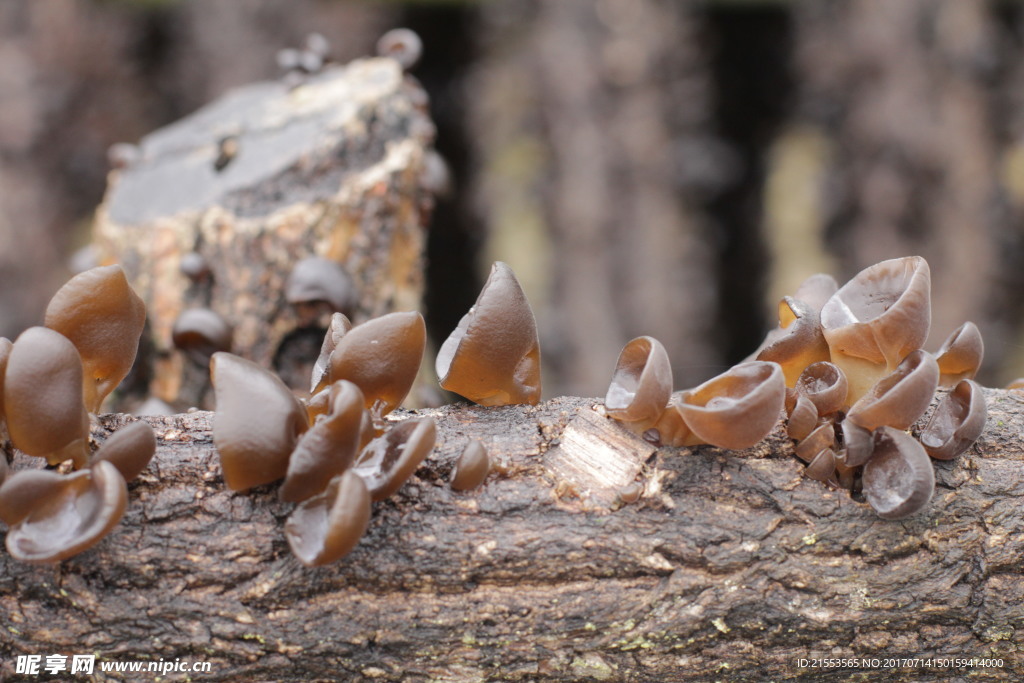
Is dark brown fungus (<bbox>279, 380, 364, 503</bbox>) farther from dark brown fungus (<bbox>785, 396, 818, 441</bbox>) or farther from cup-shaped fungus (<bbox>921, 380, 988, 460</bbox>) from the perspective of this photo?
cup-shaped fungus (<bbox>921, 380, 988, 460</bbox>)

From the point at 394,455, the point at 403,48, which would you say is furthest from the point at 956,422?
the point at 403,48

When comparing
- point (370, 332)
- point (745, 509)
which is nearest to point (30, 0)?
point (370, 332)

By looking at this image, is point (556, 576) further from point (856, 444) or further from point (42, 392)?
point (42, 392)

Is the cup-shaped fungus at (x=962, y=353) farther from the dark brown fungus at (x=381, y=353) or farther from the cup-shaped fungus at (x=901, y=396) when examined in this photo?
the dark brown fungus at (x=381, y=353)

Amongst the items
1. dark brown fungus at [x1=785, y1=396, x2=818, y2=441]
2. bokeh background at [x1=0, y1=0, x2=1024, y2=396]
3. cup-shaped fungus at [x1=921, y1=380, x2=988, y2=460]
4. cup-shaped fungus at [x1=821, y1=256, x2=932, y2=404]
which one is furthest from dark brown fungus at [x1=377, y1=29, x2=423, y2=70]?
cup-shaped fungus at [x1=921, y1=380, x2=988, y2=460]

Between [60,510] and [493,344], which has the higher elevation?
[493,344]

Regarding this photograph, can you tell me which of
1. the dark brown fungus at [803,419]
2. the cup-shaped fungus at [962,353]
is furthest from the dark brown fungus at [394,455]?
the cup-shaped fungus at [962,353]
